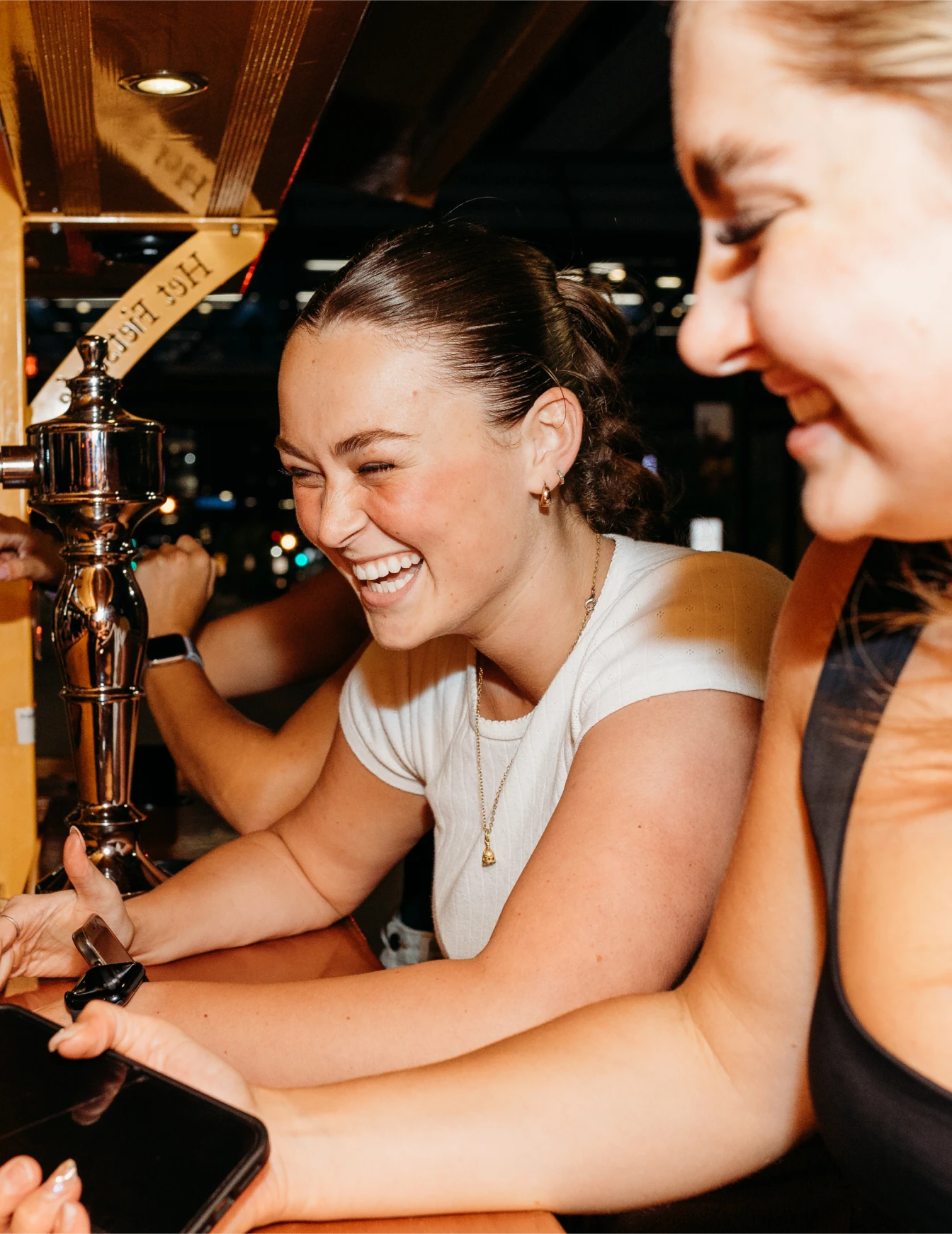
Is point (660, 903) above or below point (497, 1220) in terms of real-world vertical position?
above

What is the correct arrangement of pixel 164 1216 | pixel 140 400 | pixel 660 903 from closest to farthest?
1. pixel 164 1216
2. pixel 660 903
3. pixel 140 400

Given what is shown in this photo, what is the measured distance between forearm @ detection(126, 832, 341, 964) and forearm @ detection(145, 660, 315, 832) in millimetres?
192

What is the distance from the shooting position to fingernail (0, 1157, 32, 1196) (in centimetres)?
61

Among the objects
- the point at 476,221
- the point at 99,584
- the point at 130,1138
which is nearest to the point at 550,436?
the point at 99,584

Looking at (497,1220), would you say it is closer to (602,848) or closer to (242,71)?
(602,848)

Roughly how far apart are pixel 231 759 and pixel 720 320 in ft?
3.91

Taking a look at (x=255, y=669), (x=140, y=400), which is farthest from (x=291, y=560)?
(x=255, y=669)

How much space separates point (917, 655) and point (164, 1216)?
1.70 ft

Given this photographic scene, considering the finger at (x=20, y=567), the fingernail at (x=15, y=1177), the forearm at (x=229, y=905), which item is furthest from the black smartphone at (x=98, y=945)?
the finger at (x=20, y=567)

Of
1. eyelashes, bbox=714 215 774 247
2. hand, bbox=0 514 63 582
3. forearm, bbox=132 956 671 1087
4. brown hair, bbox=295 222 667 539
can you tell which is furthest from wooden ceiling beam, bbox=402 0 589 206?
forearm, bbox=132 956 671 1087

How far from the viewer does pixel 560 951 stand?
94cm

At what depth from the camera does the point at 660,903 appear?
3.19 feet

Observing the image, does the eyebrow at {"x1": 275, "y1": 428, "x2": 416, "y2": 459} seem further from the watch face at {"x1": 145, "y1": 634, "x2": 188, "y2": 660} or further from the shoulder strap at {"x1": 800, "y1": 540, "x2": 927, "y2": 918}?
the watch face at {"x1": 145, "y1": 634, "x2": 188, "y2": 660}

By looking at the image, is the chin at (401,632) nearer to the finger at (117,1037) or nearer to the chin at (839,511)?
the finger at (117,1037)
